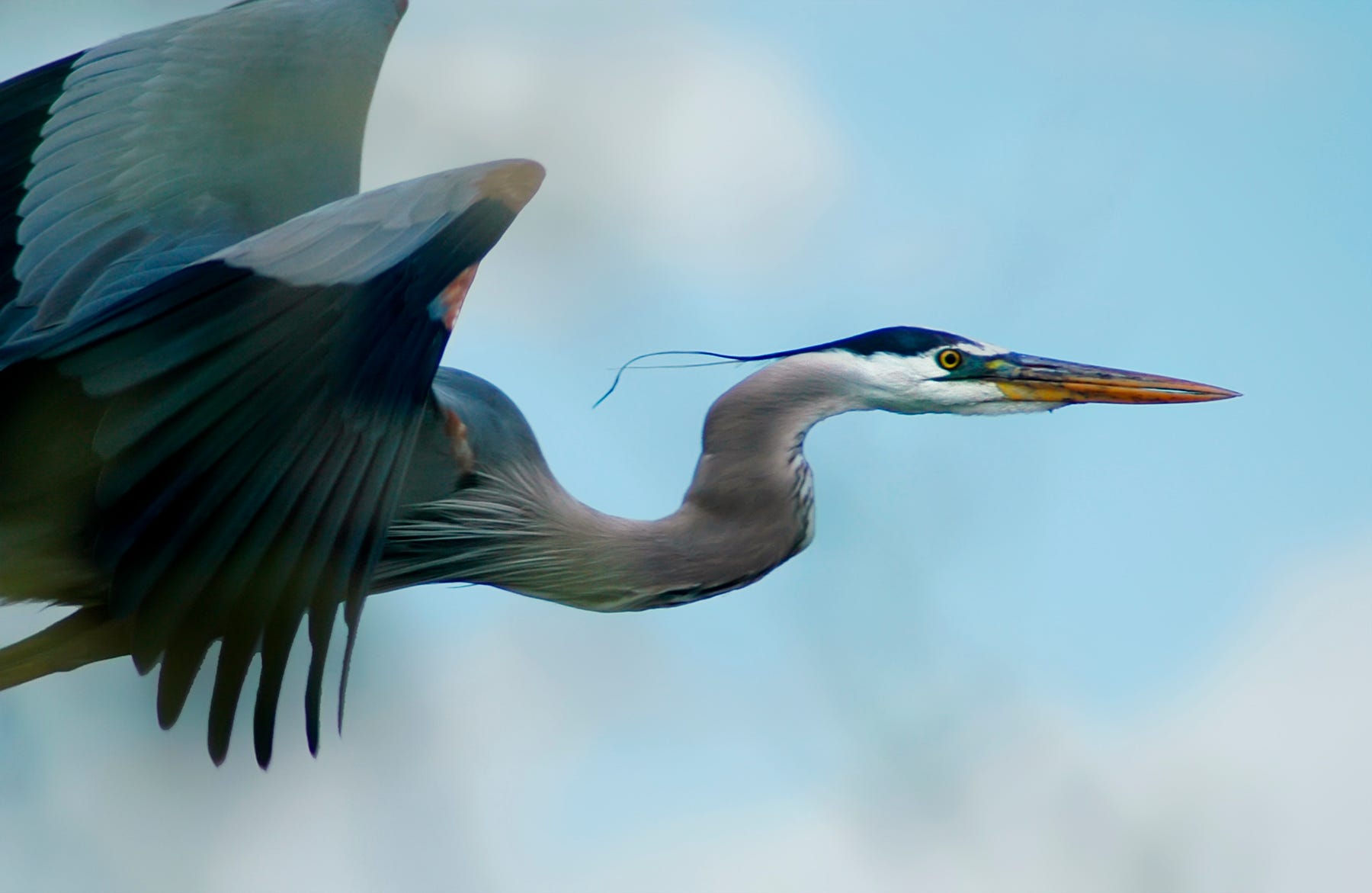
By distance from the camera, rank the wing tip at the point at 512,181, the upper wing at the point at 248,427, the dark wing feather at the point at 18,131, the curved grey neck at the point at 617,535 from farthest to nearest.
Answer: the dark wing feather at the point at 18,131 < the curved grey neck at the point at 617,535 < the wing tip at the point at 512,181 < the upper wing at the point at 248,427

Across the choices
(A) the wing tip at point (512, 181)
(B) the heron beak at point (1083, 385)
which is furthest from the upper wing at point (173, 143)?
(B) the heron beak at point (1083, 385)

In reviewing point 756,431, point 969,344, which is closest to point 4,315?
point 756,431

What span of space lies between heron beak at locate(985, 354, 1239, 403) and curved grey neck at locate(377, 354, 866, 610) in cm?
60

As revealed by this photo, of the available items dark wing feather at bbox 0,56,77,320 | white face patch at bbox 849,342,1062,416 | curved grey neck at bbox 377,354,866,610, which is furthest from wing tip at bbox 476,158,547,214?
dark wing feather at bbox 0,56,77,320

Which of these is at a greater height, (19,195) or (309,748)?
(19,195)

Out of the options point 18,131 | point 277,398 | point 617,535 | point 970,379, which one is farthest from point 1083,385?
point 18,131

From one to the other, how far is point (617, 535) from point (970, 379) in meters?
0.92

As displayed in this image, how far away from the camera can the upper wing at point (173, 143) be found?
3197 mm

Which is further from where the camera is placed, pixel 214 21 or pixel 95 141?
pixel 214 21

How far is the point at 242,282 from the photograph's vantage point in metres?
2.27

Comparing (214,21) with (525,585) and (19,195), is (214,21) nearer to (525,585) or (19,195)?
(19,195)

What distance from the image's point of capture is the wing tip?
259 centimetres

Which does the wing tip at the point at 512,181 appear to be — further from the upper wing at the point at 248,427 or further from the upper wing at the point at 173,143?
the upper wing at the point at 173,143

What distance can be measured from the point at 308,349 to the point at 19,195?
5.20 ft
